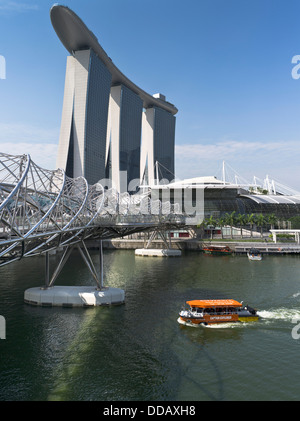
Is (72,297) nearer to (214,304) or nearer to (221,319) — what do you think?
(214,304)

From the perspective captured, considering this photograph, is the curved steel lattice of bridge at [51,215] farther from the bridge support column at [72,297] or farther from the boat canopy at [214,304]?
the boat canopy at [214,304]

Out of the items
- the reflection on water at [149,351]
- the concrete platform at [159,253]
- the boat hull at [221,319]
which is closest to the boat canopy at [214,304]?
the boat hull at [221,319]

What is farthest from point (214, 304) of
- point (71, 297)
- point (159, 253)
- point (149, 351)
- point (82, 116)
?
point (82, 116)

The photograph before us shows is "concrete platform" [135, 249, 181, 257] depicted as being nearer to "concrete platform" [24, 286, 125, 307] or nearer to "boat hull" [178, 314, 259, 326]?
"concrete platform" [24, 286, 125, 307]

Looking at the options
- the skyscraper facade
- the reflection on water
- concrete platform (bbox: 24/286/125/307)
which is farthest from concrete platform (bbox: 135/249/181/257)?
the skyscraper facade

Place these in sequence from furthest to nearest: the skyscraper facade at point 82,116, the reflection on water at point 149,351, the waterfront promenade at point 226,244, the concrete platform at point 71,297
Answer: the skyscraper facade at point 82,116 < the waterfront promenade at point 226,244 < the concrete platform at point 71,297 < the reflection on water at point 149,351

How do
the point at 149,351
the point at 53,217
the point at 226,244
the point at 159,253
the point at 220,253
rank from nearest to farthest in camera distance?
1. the point at 149,351
2. the point at 53,217
3. the point at 159,253
4. the point at 220,253
5. the point at 226,244
